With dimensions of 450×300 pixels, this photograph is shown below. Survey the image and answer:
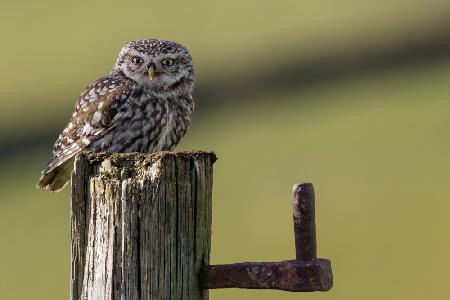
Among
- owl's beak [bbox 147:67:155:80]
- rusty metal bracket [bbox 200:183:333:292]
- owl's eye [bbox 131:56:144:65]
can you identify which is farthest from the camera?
owl's eye [bbox 131:56:144:65]

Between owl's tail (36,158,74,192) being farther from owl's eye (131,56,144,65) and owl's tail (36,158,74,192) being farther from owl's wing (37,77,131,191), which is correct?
owl's eye (131,56,144,65)

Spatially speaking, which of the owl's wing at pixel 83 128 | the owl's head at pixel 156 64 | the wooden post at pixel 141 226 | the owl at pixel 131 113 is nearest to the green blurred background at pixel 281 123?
the owl's head at pixel 156 64

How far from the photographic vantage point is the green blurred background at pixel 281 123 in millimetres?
15297

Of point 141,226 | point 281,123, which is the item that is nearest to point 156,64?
point 141,226

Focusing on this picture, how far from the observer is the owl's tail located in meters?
7.24

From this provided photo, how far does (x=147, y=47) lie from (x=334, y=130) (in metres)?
10.9

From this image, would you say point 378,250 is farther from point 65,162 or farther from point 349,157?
point 65,162

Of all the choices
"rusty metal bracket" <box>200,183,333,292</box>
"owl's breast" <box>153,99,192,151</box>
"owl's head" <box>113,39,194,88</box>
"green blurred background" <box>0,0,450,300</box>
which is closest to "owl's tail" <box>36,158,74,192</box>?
"owl's breast" <box>153,99,192,151</box>

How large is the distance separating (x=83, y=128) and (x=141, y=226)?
9.80 feet

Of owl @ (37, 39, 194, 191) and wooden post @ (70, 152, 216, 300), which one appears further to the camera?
owl @ (37, 39, 194, 191)

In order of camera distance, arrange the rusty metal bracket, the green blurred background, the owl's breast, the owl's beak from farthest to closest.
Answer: the green blurred background → the owl's beak → the owl's breast → the rusty metal bracket

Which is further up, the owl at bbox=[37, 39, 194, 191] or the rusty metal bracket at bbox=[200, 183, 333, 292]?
the owl at bbox=[37, 39, 194, 191]

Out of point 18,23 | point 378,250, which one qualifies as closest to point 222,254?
point 378,250

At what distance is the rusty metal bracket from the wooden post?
0.54 feet
